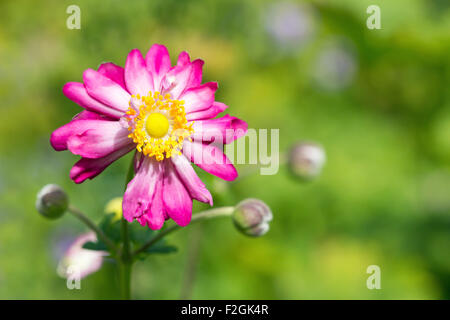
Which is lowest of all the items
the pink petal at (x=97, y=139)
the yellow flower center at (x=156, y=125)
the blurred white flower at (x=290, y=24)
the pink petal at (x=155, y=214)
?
the pink petal at (x=155, y=214)

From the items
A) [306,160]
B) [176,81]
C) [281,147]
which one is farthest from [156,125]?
[281,147]

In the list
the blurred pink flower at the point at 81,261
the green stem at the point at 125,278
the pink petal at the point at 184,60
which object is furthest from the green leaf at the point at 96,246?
the pink petal at the point at 184,60

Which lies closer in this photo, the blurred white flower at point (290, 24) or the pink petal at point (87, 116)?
the pink petal at point (87, 116)

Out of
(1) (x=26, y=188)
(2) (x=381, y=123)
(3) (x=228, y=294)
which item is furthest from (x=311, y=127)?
(1) (x=26, y=188)

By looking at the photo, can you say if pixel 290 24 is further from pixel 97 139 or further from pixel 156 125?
pixel 97 139

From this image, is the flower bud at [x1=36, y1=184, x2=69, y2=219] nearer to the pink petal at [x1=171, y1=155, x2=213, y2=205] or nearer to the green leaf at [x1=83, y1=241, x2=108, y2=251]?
the green leaf at [x1=83, y1=241, x2=108, y2=251]

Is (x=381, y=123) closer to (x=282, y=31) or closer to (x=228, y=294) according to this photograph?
(x=282, y=31)

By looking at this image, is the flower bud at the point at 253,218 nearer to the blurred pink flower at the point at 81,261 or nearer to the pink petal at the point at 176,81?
the pink petal at the point at 176,81
